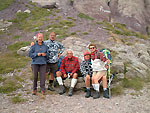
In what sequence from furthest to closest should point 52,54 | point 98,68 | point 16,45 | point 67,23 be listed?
point 67,23, point 16,45, point 52,54, point 98,68

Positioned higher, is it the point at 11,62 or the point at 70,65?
the point at 70,65

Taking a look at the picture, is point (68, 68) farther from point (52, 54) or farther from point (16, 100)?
point (16, 100)

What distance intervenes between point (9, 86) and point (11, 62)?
5.03 meters

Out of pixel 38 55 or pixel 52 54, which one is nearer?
pixel 38 55

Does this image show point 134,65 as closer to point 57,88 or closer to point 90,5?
point 57,88

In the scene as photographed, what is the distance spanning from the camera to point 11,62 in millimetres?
14625

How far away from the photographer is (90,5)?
33.7 meters

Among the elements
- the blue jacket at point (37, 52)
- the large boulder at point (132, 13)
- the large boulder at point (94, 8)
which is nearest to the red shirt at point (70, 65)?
the blue jacket at point (37, 52)

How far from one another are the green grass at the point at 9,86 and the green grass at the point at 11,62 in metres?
2.29

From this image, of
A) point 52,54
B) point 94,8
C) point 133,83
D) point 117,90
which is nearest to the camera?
point 117,90

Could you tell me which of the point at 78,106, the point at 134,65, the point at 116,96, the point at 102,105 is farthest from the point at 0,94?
the point at 134,65

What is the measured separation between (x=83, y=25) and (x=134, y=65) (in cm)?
1422

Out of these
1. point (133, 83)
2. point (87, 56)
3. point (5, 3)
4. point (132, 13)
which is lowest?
point (133, 83)

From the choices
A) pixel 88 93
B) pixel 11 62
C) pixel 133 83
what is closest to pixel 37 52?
pixel 88 93
